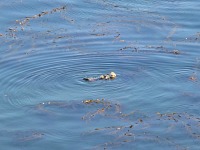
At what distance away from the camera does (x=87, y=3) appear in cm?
1375

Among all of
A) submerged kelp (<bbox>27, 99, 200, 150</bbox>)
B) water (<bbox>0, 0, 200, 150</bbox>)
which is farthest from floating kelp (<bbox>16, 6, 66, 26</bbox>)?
submerged kelp (<bbox>27, 99, 200, 150</bbox>)

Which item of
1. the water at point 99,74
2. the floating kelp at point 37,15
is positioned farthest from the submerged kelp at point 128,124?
the floating kelp at point 37,15

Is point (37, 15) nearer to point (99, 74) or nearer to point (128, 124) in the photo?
point (99, 74)

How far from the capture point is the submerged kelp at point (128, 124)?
8.82 metres

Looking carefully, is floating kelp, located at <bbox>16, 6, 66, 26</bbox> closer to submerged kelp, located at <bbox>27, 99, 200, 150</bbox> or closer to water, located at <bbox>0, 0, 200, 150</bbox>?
water, located at <bbox>0, 0, 200, 150</bbox>

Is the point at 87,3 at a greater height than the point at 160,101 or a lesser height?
greater

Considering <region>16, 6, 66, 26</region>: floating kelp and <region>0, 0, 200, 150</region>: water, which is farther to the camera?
<region>16, 6, 66, 26</region>: floating kelp

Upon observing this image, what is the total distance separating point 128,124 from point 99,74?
1.72 m

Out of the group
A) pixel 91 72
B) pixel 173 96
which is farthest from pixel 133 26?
pixel 173 96

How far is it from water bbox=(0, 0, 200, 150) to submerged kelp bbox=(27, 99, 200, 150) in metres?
0.01

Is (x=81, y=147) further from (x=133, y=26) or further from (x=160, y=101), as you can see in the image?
(x=133, y=26)

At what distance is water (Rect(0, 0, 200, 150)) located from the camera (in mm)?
9000

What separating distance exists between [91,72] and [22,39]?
6.61 feet

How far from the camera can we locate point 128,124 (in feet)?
30.3
